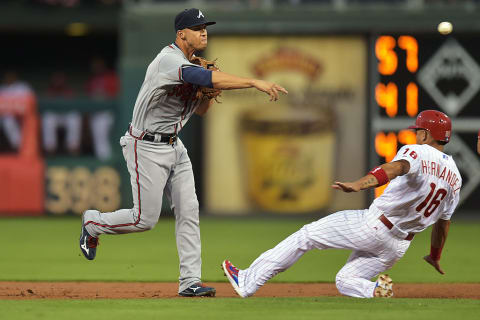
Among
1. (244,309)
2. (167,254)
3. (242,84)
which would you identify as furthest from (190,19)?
(167,254)

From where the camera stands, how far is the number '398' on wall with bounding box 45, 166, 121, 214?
1410 centimetres

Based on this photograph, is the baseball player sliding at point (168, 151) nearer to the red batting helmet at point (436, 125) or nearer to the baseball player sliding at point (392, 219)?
the baseball player sliding at point (392, 219)

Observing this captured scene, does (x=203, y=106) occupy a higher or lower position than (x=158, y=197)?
higher

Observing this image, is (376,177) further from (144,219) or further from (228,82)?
(144,219)

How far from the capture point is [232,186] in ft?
46.5

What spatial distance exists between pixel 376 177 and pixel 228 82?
114 centimetres

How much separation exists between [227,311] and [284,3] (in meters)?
9.86

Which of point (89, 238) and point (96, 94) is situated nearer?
point (89, 238)

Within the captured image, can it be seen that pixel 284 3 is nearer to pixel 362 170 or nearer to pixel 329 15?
pixel 329 15

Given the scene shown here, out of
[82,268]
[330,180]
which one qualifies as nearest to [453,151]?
[330,180]

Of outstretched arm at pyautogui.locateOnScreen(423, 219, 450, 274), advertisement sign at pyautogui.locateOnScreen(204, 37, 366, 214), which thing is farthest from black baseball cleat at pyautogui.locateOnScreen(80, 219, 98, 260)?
advertisement sign at pyautogui.locateOnScreen(204, 37, 366, 214)

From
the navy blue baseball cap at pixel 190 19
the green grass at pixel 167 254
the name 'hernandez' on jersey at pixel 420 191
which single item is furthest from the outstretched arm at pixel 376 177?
the green grass at pixel 167 254

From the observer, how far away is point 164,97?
6492 millimetres

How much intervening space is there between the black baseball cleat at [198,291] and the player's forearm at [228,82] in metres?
1.48
